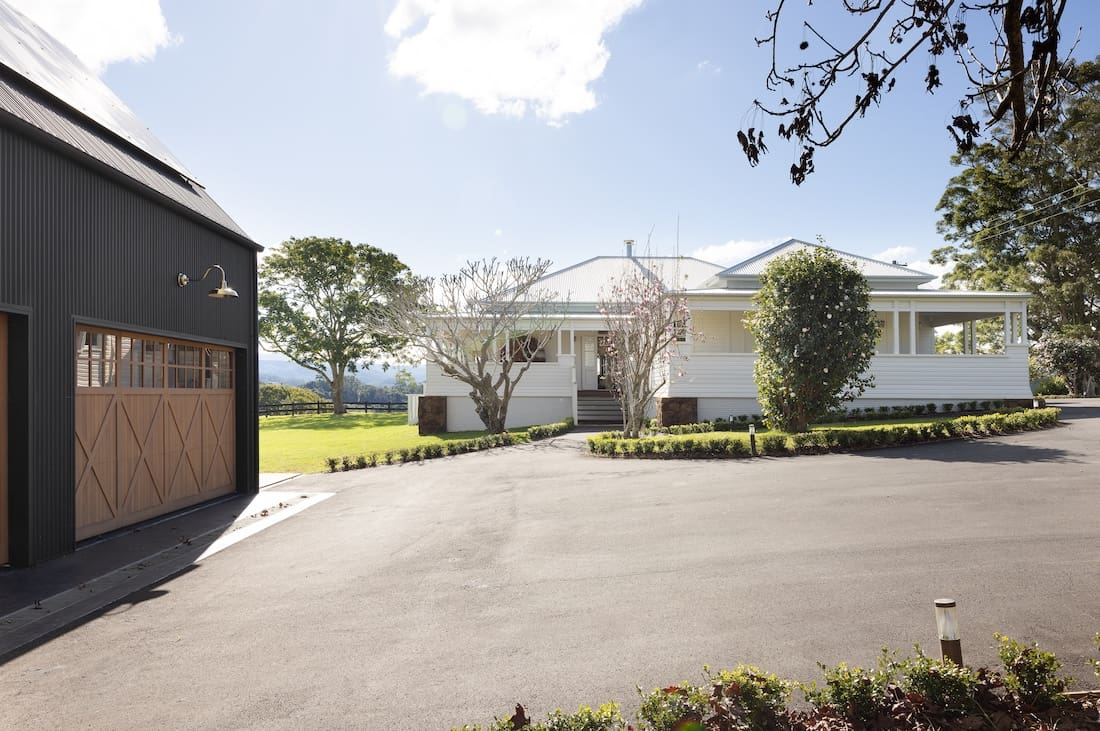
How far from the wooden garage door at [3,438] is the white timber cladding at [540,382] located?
54.6 feet

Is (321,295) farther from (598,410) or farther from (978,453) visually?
(978,453)

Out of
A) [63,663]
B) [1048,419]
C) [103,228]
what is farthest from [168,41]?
[1048,419]

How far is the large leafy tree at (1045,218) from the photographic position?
1136 inches

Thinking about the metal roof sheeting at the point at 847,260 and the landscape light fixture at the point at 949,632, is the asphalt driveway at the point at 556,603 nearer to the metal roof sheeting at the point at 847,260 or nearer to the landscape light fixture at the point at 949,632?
the landscape light fixture at the point at 949,632

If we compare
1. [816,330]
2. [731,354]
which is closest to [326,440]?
[731,354]

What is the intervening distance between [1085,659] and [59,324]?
31.7ft

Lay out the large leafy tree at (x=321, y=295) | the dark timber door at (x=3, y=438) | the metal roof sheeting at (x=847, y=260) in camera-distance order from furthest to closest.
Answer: the large leafy tree at (x=321, y=295) < the metal roof sheeting at (x=847, y=260) < the dark timber door at (x=3, y=438)

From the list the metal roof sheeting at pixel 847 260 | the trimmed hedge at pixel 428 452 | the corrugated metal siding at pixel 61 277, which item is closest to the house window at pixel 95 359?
the corrugated metal siding at pixel 61 277

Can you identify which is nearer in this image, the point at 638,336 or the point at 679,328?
the point at 638,336

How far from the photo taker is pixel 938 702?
3248 mm

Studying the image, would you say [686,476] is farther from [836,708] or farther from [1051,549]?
[836,708]

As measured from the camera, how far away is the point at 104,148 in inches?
343

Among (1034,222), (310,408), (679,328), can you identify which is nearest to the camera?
(679,328)

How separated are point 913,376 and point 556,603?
18.7 meters
